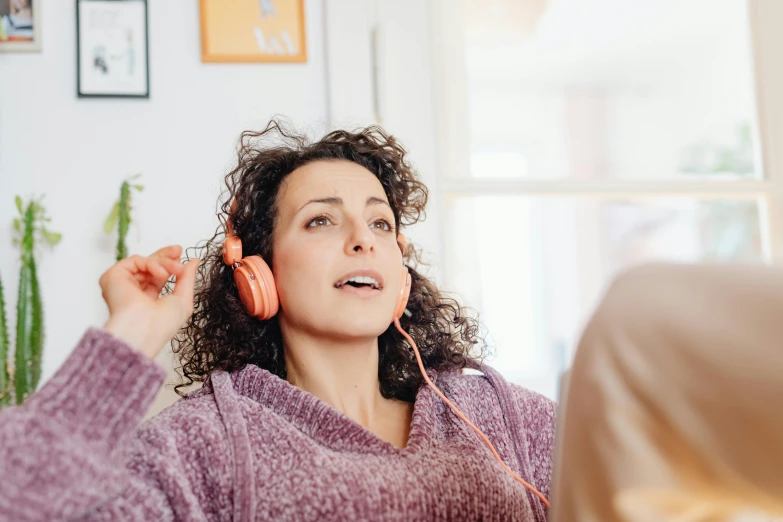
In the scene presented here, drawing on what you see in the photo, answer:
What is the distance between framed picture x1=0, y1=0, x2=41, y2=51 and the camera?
5.63 feet

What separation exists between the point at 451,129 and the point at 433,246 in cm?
33

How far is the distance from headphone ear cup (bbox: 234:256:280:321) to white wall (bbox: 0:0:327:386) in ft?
1.55

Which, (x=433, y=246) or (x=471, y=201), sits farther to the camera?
(x=471, y=201)

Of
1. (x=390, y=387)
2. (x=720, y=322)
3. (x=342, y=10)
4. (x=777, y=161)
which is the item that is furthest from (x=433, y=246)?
(x=720, y=322)

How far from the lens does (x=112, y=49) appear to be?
5.72ft

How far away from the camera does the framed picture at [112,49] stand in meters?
1.73

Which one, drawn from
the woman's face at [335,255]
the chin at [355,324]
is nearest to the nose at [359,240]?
the woman's face at [335,255]

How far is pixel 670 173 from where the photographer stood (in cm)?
207

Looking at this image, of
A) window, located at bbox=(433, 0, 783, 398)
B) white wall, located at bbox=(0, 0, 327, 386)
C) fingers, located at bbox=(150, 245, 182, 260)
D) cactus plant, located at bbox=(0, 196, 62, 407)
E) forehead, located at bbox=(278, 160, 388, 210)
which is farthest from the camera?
window, located at bbox=(433, 0, 783, 398)

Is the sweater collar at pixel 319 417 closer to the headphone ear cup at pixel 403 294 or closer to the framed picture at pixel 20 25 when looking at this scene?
the headphone ear cup at pixel 403 294

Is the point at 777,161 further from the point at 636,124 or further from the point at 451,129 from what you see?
the point at 451,129

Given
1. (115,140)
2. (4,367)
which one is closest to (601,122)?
(115,140)

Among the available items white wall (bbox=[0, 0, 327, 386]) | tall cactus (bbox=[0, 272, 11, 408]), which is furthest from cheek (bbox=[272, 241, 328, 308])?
tall cactus (bbox=[0, 272, 11, 408])

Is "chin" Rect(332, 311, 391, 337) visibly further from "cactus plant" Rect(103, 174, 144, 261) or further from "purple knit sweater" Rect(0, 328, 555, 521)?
"cactus plant" Rect(103, 174, 144, 261)
